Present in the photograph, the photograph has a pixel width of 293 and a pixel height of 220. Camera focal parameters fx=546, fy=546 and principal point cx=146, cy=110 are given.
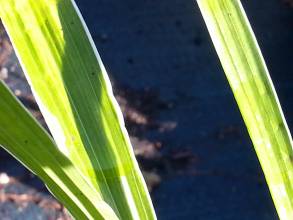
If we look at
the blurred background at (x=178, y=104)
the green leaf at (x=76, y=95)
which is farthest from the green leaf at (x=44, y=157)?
the blurred background at (x=178, y=104)

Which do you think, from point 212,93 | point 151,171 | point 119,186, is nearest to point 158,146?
point 151,171

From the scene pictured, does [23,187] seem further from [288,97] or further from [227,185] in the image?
[288,97]

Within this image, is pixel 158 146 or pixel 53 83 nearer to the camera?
pixel 53 83

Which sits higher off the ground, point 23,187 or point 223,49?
point 223,49

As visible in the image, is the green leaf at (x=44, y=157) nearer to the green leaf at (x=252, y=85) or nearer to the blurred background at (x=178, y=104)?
the green leaf at (x=252, y=85)

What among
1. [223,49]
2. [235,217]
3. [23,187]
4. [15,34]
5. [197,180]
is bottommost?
[235,217]

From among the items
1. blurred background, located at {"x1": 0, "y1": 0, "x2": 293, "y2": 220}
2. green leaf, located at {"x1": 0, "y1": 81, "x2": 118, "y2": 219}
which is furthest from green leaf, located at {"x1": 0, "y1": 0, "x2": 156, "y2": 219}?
blurred background, located at {"x1": 0, "y1": 0, "x2": 293, "y2": 220}

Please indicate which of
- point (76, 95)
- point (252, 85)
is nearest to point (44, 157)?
point (76, 95)
